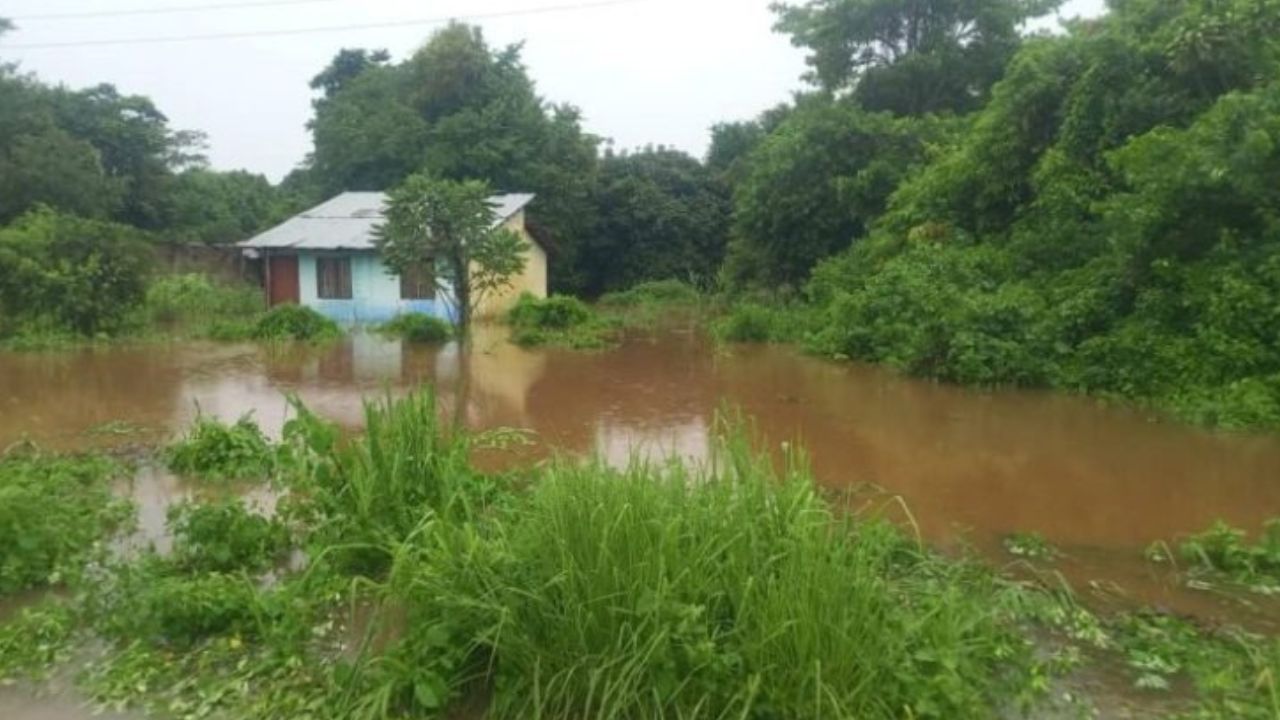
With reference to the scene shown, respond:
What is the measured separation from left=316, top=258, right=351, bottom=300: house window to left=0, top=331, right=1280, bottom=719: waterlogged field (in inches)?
641

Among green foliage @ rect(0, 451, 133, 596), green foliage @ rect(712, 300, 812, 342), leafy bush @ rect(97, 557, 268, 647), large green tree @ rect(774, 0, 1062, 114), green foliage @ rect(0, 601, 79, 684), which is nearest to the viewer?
green foliage @ rect(0, 601, 79, 684)

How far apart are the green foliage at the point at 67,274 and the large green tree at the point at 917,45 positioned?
17.1m

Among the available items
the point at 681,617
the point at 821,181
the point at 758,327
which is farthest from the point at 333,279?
the point at 681,617

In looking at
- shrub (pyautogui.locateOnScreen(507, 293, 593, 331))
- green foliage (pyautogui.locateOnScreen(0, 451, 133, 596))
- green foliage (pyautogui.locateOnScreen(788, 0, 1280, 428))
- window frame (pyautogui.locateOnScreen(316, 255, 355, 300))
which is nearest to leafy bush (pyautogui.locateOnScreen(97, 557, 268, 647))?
green foliage (pyautogui.locateOnScreen(0, 451, 133, 596))

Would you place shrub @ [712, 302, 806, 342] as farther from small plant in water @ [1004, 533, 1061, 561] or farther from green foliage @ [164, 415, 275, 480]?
small plant in water @ [1004, 533, 1061, 561]

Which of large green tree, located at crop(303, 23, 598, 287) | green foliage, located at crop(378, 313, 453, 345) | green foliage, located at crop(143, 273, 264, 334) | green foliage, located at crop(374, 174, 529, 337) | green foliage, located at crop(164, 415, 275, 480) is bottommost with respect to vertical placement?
green foliage, located at crop(164, 415, 275, 480)

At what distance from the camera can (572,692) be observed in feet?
11.6

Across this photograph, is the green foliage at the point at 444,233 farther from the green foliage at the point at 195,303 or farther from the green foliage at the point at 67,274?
the green foliage at the point at 195,303

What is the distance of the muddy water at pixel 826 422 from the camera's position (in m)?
6.75

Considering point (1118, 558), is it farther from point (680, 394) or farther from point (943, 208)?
point (943, 208)

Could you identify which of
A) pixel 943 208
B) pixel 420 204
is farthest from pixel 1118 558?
pixel 420 204

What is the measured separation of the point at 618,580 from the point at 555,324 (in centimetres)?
1794

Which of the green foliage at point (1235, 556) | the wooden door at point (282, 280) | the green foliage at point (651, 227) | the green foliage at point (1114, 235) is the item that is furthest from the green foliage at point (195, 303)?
the green foliage at point (1235, 556)

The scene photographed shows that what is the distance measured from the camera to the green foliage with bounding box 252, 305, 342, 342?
19.2 metres
